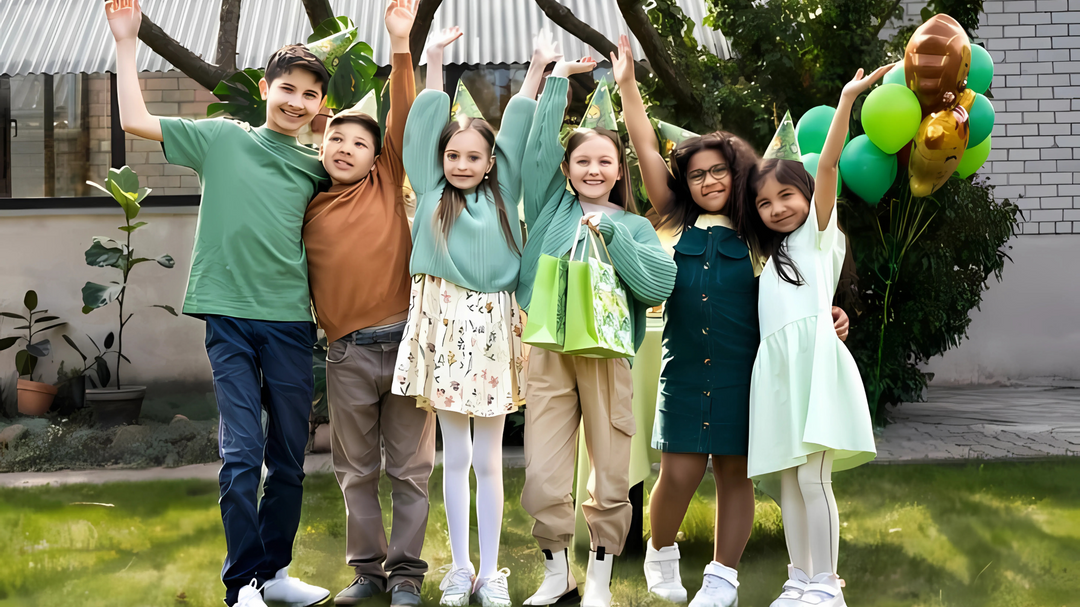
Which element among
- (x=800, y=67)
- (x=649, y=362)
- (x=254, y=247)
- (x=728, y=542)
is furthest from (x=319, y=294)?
(x=800, y=67)

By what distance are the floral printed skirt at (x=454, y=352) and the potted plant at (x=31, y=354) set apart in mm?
5029

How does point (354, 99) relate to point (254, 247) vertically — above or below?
above

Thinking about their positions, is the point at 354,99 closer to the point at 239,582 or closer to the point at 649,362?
the point at 649,362

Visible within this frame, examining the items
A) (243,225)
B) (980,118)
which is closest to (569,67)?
(243,225)

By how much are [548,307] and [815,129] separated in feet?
6.22

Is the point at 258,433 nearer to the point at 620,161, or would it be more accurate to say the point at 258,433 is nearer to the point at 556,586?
the point at 556,586

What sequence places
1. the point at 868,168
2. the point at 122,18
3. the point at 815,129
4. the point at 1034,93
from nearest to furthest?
the point at 122,18 < the point at 815,129 < the point at 868,168 < the point at 1034,93

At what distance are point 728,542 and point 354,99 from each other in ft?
7.18

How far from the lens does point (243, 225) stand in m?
2.73

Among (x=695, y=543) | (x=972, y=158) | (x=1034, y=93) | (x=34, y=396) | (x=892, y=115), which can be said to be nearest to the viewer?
(x=695, y=543)

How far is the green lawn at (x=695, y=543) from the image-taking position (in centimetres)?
300

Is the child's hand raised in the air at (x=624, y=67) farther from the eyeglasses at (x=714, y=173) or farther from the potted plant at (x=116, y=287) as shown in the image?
the potted plant at (x=116, y=287)

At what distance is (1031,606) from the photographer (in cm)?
283

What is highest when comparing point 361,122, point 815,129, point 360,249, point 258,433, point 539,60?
point 539,60
